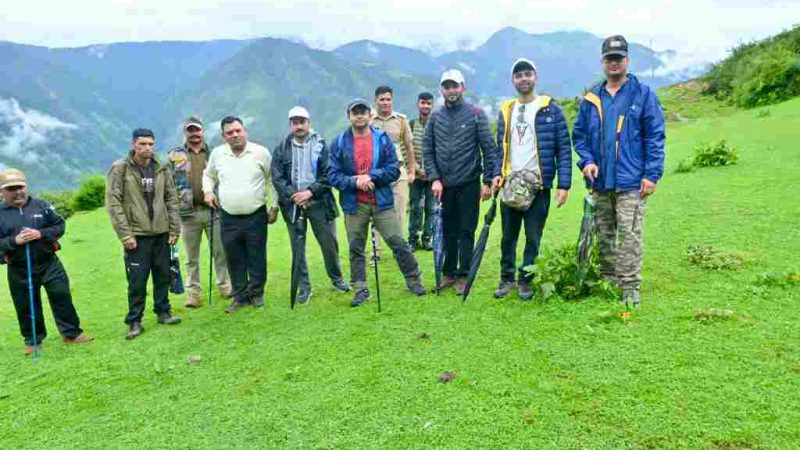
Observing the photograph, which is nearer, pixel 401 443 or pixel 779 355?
pixel 401 443


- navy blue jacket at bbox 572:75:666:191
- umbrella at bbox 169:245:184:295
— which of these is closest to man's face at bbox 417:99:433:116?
navy blue jacket at bbox 572:75:666:191

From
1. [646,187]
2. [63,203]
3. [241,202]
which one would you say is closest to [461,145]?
[646,187]

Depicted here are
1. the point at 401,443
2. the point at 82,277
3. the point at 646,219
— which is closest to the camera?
the point at 401,443

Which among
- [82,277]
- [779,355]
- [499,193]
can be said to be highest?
[499,193]

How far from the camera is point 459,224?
23.0ft

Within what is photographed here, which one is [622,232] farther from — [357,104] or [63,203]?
[63,203]

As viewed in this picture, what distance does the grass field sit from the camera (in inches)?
157

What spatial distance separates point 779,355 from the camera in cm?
444

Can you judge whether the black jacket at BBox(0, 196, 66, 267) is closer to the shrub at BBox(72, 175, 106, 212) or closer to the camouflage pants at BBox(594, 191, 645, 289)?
the camouflage pants at BBox(594, 191, 645, 289)

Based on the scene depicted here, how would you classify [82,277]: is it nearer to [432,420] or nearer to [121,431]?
[121,431]

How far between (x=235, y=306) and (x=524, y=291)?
3602 mm

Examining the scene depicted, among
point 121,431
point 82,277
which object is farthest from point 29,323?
point 82,277

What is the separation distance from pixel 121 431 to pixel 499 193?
415 cm

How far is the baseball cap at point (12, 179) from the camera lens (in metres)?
6.43
